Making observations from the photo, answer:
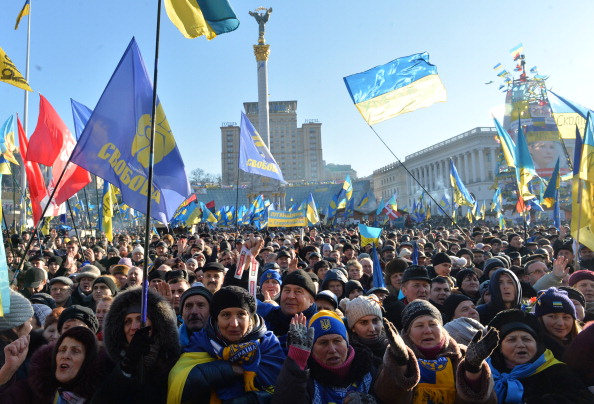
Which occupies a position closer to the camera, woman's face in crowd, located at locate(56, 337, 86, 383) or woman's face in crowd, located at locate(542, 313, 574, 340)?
woman's face in crowd, located at locate(56, 337, 86, 383)

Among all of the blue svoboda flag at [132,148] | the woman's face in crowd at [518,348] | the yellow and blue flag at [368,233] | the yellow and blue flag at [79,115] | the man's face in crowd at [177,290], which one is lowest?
the woman's face in crowd at [518,348]

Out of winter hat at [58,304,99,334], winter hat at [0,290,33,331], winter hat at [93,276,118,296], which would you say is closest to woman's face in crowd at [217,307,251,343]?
winter hat at [58,304,99,334]

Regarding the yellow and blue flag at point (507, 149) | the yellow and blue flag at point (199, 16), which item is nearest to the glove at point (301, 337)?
the yellow and blue flag at point (199, 16)

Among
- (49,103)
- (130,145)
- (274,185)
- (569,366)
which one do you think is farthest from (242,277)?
(274,185)

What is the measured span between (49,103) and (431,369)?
7.56m

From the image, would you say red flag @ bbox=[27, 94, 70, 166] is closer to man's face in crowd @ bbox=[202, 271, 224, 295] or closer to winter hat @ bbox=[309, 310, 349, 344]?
man's face in crowd @ bbox=[202, 271, 224, 295]

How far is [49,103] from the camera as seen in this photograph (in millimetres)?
7773

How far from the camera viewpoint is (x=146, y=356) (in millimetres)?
2654

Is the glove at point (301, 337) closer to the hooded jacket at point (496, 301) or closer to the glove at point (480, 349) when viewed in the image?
the glove at point (480, 349)

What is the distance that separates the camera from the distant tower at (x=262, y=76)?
161 feet

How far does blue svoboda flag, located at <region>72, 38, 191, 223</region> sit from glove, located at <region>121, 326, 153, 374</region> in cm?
188

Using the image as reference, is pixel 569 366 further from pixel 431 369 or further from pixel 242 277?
pixel 242 277

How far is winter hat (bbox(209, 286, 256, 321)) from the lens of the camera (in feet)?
9.34

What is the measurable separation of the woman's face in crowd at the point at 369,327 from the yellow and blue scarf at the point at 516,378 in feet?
2.48
